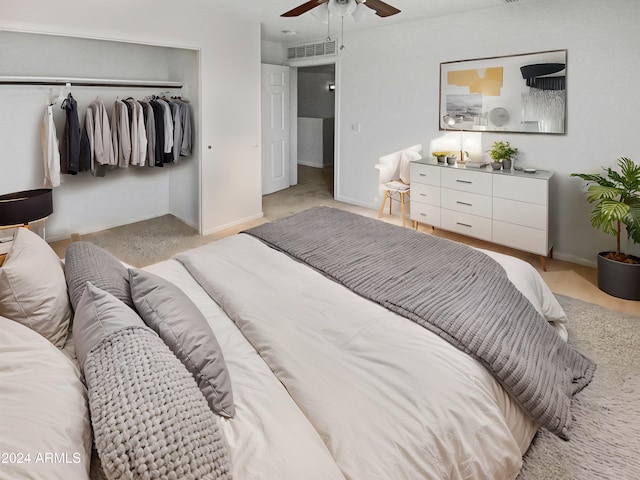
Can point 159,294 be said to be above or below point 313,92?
below

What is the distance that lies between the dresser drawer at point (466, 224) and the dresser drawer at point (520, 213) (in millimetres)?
151

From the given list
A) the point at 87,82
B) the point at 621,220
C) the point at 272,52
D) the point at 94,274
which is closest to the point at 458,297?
the point at 94,274

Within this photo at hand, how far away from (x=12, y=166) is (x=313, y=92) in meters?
6.54

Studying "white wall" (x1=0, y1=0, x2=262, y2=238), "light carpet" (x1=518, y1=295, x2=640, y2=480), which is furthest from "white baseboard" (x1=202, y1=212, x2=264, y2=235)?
"light carpet" (x1=518, y1=295, x2=640, y2=480)

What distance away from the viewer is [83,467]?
946 mm

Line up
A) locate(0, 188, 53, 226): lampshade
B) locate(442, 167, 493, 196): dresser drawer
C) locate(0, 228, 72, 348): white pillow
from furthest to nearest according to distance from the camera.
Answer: locate(442, 167, 493, 196): dresser drawer, locate(0, 188, 53, 226): lampshade, locate(0, 228, 72, 348): white pillow

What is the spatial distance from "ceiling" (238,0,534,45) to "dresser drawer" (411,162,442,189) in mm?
1542

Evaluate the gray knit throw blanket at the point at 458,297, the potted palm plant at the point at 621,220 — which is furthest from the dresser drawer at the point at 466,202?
the gray knit throw blanket at the point at 458,297

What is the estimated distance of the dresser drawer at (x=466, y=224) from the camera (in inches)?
167

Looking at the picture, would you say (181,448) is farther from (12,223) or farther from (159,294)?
(12,223)

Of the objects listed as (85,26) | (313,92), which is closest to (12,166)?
(85,26)

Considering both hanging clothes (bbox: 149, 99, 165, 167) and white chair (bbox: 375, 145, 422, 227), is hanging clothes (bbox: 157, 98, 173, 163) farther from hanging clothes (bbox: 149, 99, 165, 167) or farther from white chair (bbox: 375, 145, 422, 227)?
white chair (bbox: 375, 145, 422, 227)

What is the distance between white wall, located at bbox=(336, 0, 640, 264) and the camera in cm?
357

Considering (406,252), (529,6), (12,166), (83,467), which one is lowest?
(83,467)
